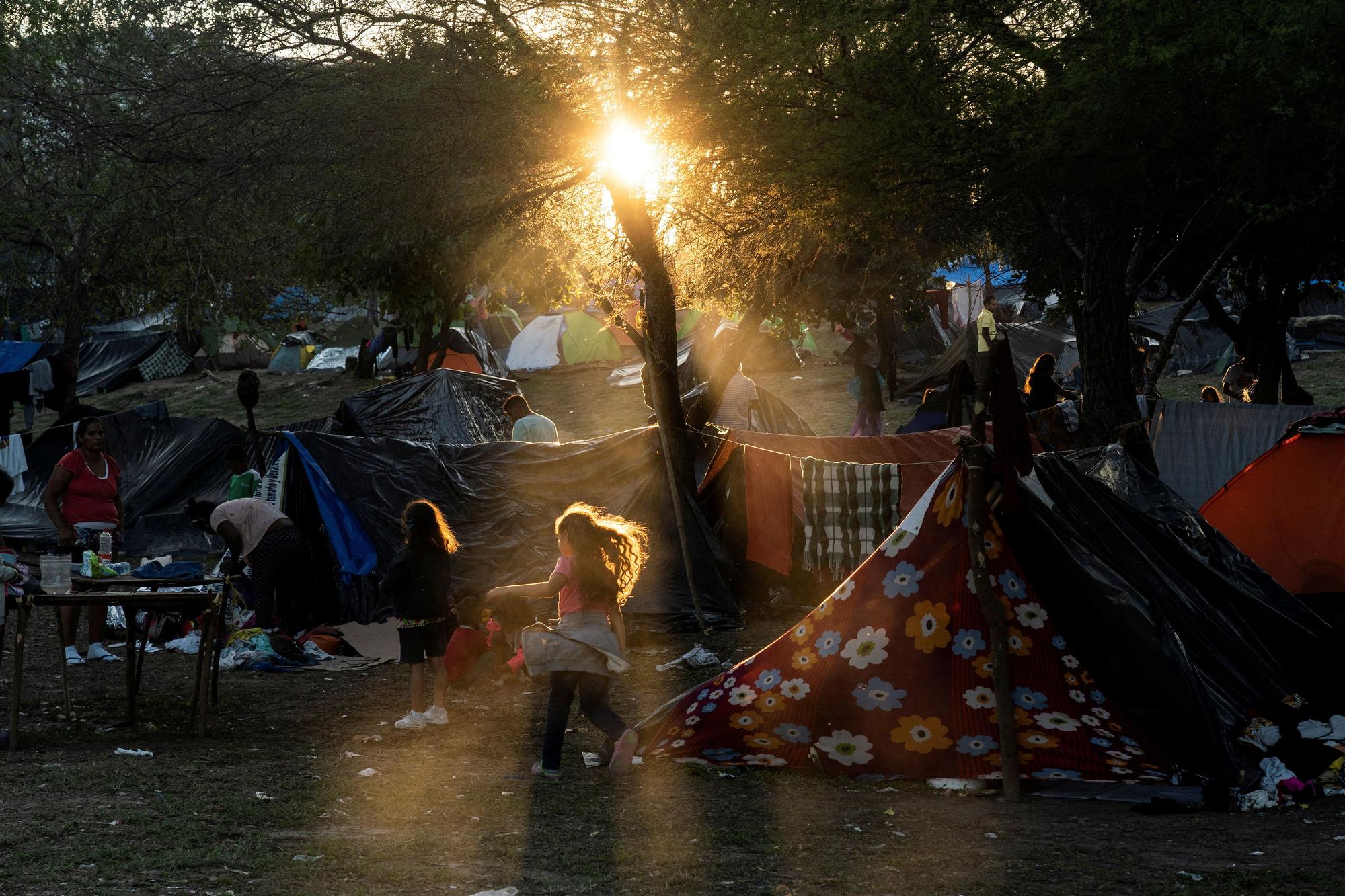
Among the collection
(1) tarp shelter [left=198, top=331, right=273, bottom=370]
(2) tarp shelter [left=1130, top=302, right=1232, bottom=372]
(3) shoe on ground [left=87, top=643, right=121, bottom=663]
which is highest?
(1) tarp shelter [left=198, top=331, right=273, bottom=370]

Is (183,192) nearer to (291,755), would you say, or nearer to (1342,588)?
(291,755)

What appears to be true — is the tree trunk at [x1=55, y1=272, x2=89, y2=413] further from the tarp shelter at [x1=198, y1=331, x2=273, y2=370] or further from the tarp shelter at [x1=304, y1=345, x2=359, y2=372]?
the tarp shelter at [x1=198, y1=331, x2=273, y2=370]

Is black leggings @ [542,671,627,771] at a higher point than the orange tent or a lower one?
lower

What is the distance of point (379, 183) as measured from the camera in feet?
39.1

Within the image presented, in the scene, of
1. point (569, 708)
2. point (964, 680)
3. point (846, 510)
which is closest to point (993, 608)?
point (964, 680)

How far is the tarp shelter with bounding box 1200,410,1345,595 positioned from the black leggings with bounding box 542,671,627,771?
5638 mm

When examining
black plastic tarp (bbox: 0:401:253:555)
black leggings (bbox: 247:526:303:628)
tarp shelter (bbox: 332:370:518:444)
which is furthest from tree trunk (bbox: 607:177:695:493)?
tarp shelter (bbox: 332:370:518:444)

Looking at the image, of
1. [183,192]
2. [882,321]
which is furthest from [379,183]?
[882,321]

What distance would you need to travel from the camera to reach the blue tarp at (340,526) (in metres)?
11.5

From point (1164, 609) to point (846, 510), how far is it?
141 inches

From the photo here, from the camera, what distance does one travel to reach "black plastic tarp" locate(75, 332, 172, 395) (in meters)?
33.6

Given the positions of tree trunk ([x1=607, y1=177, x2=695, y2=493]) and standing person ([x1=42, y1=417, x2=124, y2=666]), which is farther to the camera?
tree trunk ([x1=607, y1=177, x2=695, y2=493])

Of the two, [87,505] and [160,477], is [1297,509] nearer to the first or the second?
[87,505]

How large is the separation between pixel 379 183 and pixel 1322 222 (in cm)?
925
